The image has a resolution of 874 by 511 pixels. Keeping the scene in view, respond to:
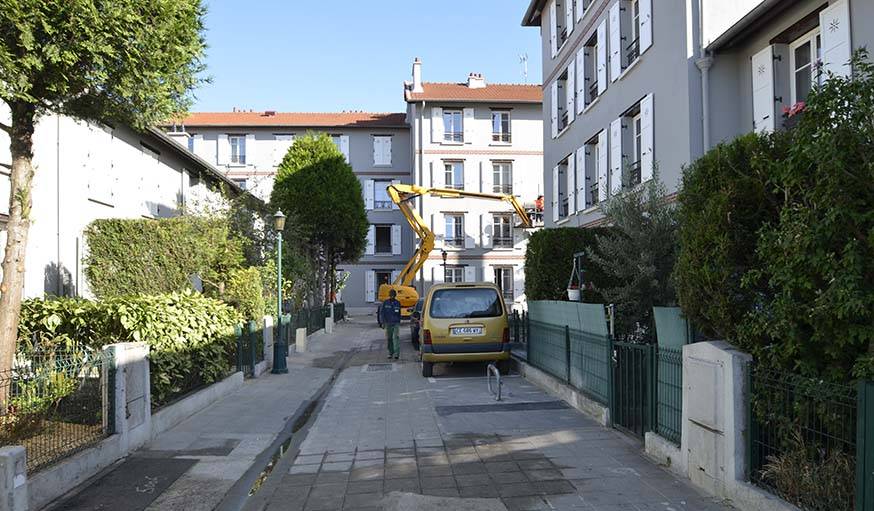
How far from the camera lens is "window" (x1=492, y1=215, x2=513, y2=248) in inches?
1594

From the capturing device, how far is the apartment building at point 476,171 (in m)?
40.0

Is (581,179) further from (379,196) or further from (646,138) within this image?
(379,196)

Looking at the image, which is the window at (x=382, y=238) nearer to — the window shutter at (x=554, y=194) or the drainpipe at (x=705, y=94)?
the window shutter at (x=554, y=194)

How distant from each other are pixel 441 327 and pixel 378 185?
33.9 m

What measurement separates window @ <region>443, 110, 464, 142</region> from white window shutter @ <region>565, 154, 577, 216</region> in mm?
20537

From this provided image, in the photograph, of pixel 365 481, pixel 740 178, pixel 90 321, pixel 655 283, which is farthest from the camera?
pixel 655 283

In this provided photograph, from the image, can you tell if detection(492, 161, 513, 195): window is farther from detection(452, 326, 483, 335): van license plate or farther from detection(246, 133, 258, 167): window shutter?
detection(452, 326, 483, 335): van license plate

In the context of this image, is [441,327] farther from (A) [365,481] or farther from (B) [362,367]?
(A) [365,481]

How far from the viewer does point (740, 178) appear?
5.24m

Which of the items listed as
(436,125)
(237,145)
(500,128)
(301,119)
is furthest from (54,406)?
(301,119)

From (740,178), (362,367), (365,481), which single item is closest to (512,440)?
(365,481)

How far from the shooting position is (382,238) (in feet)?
151

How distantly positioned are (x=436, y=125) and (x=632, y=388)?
34.5m

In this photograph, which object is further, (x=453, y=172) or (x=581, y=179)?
(x=453, y=172)
